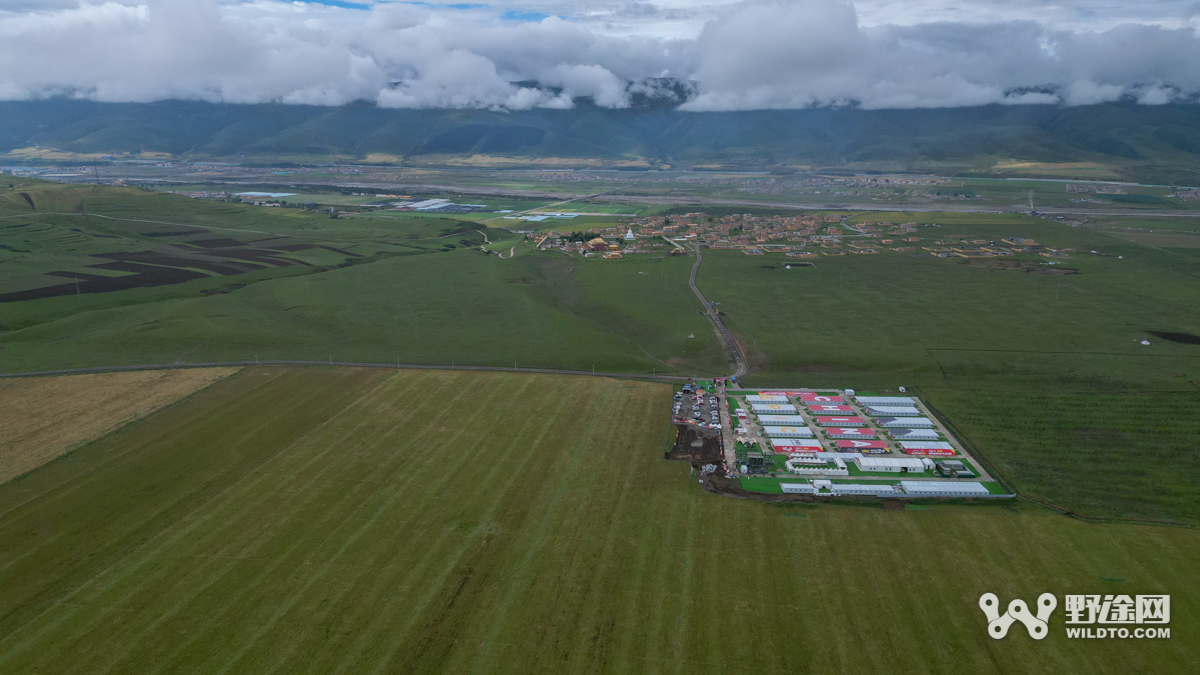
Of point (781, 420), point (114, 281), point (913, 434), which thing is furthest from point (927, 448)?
point (114, 281)

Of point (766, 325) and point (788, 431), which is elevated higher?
point (766, 325)

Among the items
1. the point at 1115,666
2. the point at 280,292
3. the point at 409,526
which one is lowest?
the point at 1115,666

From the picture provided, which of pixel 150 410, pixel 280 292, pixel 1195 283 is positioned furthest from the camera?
pixel 1195 283

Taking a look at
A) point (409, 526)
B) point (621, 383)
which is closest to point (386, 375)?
point (621, 383)

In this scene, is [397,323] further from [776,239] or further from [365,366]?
[776,239]

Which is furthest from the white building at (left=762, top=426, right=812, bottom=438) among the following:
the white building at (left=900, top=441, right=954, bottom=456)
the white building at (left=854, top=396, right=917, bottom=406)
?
the white building at (left=854, top=396, right=917, bottom=406)

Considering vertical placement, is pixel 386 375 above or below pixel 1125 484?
above

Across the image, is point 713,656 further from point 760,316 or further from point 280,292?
point 280,292
